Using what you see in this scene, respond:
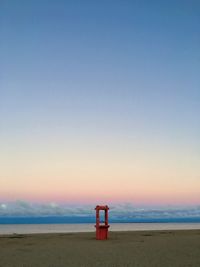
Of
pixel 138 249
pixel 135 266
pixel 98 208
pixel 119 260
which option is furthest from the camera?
pixel 98 208

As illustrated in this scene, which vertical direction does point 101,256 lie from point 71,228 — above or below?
below

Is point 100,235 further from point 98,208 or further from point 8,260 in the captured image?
point 8,260

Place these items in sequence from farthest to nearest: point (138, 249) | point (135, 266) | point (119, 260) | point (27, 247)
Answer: point (27, 247)
point (138, 249)
point (119, 260)
point (135, 266)

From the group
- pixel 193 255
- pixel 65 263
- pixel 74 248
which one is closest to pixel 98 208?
pixel 74 248

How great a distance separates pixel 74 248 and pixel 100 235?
18.8 ft

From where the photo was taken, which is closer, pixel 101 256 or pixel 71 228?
pixel 101 256

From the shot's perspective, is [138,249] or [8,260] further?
[138,249]

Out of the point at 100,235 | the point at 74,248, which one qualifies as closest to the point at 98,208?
the point at 100,235

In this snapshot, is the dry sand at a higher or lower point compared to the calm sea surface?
lower

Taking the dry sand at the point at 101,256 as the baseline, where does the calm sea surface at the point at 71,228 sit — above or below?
above

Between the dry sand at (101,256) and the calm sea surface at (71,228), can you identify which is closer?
the dry sand at (101,256)

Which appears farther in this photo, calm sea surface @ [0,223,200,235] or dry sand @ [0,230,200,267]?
calm sea surface @ [0,223,200,235]

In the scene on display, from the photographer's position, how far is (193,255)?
19109mm

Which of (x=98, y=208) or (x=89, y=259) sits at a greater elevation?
(x=98, y=208)
